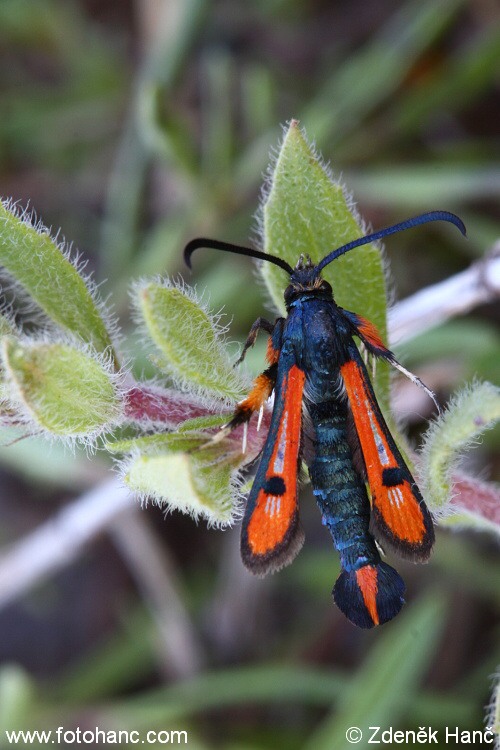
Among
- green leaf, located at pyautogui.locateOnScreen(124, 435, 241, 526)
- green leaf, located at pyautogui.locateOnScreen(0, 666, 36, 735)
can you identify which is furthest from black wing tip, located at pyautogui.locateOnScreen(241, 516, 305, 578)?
green leaf, located at pyautogui.locateOnScreen(0, 666, 36, 735)

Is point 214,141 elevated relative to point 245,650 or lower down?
elevated

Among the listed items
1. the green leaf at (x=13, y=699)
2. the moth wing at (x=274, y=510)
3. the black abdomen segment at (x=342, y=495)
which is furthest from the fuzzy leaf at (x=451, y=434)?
the green leaf at (x=13, y=699)

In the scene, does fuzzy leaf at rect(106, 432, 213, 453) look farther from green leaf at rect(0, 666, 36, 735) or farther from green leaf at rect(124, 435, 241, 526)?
green leaf at rect(0, 666, 36, 735)

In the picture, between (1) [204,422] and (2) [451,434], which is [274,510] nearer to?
(1) [204,422]

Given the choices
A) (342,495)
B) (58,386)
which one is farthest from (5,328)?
(342,495)

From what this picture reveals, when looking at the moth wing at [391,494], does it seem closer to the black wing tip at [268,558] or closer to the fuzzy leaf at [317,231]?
the black wing tip at [268,558]

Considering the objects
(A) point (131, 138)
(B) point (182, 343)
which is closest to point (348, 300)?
(B) point (182, 343)

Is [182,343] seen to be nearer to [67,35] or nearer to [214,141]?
[214,141]
